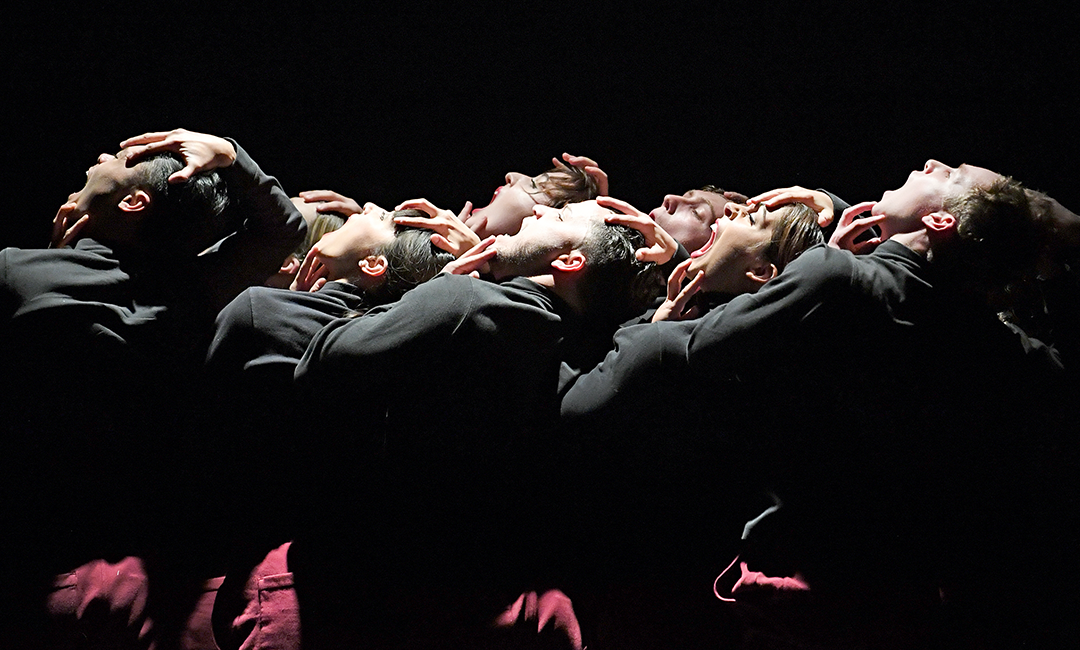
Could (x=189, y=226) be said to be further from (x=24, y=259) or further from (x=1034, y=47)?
(x=1034, y=47)

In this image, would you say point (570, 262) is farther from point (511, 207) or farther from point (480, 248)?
point (511, 207)

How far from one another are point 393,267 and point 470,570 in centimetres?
57

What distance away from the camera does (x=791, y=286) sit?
1.48 metres

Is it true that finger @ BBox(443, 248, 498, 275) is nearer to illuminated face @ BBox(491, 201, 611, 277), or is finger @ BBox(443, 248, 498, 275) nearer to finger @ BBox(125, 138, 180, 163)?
illuminated face @ BBox(491, 201, 611, 277)

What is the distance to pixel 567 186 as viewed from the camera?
6.79 feet

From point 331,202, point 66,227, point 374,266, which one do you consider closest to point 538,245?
point 374,266

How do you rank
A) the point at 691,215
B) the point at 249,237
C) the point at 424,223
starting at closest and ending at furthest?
the point at 424,223
the point at 249,237
the point at 691,215

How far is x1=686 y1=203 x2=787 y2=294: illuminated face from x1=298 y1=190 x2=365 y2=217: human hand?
95 centimetres

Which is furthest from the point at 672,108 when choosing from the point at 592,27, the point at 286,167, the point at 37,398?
the point at 37,398

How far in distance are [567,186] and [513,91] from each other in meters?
0.71

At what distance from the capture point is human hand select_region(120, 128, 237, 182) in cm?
180

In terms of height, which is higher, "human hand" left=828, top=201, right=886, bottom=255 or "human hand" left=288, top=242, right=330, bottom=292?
"human hand" left=828, top=201, right=886, bottom=255

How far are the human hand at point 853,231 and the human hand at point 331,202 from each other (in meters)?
1.15

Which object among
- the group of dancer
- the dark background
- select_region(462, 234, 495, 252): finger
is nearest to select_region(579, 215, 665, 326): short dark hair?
the group of dancer
